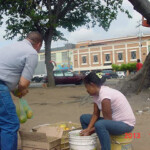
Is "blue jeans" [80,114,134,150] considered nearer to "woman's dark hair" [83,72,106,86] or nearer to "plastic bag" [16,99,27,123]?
"woman's dark hair" [83,72,106,86]

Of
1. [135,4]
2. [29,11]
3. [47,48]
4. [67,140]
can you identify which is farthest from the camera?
[47,48]

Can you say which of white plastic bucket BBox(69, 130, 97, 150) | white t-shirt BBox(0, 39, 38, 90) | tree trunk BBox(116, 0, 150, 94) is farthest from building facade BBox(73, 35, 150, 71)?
white t-shirt BBox(0, 39, 38, 90)

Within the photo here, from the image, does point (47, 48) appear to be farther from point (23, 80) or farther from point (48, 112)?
point (23, 80)

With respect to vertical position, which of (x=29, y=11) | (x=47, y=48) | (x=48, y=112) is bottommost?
(x=48, y=112)

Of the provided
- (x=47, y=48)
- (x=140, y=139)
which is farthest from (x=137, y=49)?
(x=140, y=139)

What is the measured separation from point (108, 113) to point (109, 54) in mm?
57916

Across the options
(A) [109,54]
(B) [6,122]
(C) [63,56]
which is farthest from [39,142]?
(C) [63,56]

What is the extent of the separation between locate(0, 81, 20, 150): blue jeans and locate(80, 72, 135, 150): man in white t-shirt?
100cm

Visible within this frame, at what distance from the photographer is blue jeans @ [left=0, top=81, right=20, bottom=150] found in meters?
3.42

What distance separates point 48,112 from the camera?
8281 millimetres

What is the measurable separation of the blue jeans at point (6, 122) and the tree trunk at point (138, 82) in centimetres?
606

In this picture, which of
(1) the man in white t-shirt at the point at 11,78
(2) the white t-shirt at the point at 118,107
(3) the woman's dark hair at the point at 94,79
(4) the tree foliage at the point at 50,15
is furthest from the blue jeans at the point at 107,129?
(4) the tree foliage at the point at 50,15

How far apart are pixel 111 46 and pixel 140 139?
56473 mm

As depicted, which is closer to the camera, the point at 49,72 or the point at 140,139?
the point at 140,139
